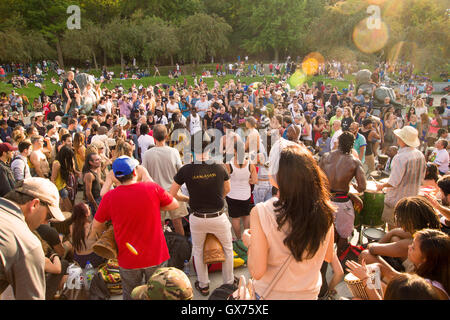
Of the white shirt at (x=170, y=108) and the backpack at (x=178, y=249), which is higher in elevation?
the white shirt at (x=170, y=108)

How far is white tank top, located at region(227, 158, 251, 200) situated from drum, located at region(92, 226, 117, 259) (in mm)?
2125

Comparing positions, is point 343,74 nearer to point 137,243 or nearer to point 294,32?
point 294,32

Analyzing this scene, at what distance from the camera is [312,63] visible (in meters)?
42.5

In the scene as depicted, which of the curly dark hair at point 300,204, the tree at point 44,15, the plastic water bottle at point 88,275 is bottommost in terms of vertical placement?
the plastic water bottle at point 88,275

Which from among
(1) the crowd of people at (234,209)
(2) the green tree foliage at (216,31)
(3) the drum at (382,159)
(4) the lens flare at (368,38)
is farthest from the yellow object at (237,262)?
(4) the lens flare at (368,38)

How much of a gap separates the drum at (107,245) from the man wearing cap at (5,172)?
2.45 metres

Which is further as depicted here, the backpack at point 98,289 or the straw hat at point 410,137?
the straw hat at point 410,137

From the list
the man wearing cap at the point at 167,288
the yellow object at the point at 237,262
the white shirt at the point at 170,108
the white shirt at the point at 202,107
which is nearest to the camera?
the man wearing cap at the point at 167,288

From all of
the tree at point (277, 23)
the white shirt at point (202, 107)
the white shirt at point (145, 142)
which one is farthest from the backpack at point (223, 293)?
the tree at point (277, 23)

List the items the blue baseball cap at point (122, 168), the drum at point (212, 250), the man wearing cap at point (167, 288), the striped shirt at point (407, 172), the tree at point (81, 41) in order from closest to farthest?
the man wearing cap at point (167, 288), the blue baseball cap at point (122, 168), the drum at point (212, 250), the striped shirt at point (407, 172), the tree at point (81, 41)

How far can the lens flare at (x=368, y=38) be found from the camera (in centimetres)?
3440

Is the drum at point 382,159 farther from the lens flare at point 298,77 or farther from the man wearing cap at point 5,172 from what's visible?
the lens flare at point 298,77

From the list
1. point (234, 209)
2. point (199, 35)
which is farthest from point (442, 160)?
point (199, 35)
